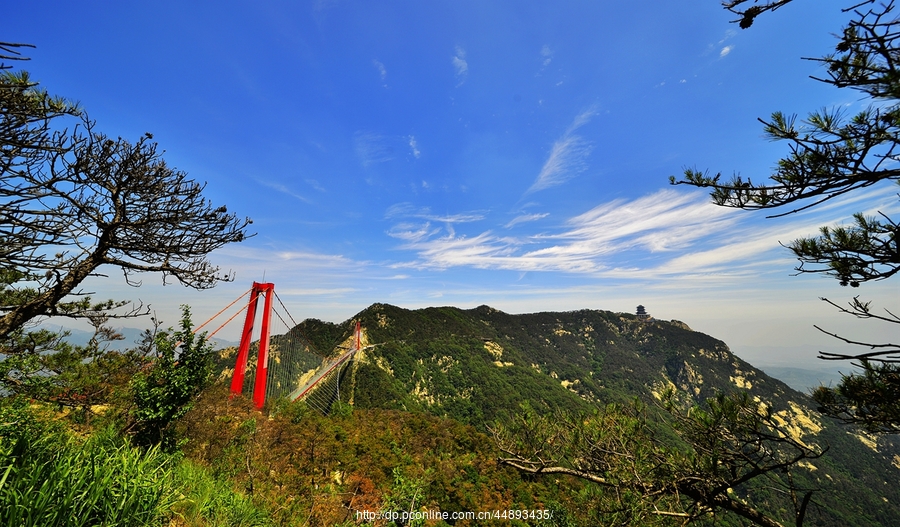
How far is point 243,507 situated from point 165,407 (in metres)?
3.33

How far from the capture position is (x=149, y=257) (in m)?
3.61

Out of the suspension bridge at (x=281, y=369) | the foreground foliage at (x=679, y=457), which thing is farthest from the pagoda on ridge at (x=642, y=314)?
the foreground foliage at (x=679, y=457)

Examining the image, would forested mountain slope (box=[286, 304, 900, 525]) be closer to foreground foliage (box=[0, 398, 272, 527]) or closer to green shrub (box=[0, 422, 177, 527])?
foreground foliage (box=[0, 398, 272, 527])

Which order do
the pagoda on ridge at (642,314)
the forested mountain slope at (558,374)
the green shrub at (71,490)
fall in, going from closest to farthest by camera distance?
the green shrub at (71,490) → the forested mountain slope at (558,374) → the pagoda on ridge at (642,314)

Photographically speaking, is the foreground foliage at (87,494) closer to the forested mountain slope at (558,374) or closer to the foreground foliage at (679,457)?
the foreground foliage at (679,457)

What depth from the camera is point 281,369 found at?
41.7 m

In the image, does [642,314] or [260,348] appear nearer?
[260,348]

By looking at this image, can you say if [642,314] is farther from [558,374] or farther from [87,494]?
[87,494]

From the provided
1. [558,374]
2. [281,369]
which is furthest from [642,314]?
[281,369]

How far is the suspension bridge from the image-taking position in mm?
16031

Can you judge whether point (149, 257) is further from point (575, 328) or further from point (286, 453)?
point (575, 328)

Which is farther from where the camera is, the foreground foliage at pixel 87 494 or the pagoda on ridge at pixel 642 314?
the pagoda on ridge at pixel 642 314

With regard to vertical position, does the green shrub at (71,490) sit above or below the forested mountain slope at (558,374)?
above

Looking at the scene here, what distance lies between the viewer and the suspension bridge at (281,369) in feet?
Result: 52.6
